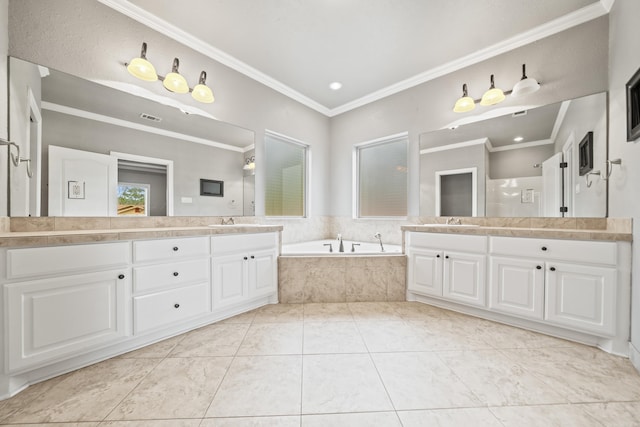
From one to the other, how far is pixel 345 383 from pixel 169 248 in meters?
1.55

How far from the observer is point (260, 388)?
1.31m

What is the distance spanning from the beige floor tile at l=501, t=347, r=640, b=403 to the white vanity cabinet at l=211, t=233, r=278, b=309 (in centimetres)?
206

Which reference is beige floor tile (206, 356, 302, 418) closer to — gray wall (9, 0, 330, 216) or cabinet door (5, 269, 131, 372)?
cabinet door (5, 269, 131, 372)

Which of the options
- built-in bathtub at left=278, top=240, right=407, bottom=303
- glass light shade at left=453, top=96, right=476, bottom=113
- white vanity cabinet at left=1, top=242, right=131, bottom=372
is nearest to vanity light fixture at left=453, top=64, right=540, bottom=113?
glass light shade at left=453, top=96, right=476, bottom=113

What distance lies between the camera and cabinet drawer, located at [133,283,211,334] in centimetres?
169

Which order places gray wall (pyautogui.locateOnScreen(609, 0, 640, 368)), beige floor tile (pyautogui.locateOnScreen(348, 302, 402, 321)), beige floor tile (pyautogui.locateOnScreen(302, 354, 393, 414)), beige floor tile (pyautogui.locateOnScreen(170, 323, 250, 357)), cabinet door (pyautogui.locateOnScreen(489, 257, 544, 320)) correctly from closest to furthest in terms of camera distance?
beige floor tile (pyautogui.locateOnScreen(302, 354, 393, 414)) < gray wall (pyautogui.locateOnScreen(609, 0, 640, 368)) < beige floor tile (pyautogui.locateOnScreen(170, 323, 250, 357)) < cabinet door (pyautogui.locateOnScreen(489, 257, 544, 320)) < beige floor tile (pyautogui.locateOnScreen(348, 302, 402, 321))

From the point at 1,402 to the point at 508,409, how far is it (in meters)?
2.54

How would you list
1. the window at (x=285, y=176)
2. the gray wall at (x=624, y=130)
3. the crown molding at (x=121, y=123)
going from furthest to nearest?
the window at (x=285, y=176) → the crown molding at (x=121, y=123) → the gray wall at (x=624, y=130)

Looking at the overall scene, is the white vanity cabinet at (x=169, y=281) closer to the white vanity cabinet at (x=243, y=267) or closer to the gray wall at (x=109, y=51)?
the white vanity cabinet at (x=243, y=267)

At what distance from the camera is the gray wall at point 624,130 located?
5.13ft

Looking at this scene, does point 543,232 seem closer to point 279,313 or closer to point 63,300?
point 279,313

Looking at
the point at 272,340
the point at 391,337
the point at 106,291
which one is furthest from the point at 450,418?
the point at 106,291

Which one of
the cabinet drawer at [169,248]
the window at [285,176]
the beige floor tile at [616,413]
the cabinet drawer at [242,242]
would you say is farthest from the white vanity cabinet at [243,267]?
the beige floor tile at [616,413]

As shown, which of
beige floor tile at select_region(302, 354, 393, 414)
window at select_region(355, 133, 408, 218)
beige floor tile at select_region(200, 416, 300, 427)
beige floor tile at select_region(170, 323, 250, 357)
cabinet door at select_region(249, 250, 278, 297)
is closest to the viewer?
beige floor tile at select_region(200, 416, 300, 427)
